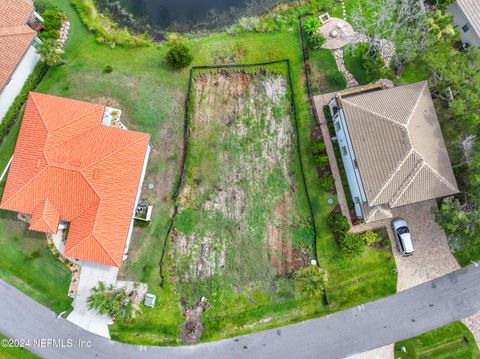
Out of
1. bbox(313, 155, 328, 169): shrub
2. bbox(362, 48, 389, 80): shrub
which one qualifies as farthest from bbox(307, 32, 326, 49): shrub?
bbox(313, 155, 328, 169): shrub

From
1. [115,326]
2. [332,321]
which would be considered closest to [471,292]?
Result: [332,321]

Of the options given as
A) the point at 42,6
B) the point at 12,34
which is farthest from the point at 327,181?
the point at 42,6

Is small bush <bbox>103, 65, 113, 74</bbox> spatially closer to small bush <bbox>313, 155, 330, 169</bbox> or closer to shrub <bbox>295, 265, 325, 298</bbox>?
small bush <bbox>313, 155, 330, 169</bbox>

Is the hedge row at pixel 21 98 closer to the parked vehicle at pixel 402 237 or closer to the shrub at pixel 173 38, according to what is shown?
the shrub at pixel 173 38

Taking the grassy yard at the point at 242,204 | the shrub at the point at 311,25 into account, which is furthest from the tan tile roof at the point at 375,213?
the shrub at the point at 311,25

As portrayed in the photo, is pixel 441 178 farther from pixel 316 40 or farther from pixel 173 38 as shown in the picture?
pixel 173 38

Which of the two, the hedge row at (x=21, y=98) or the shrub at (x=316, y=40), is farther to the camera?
the shrub at (x=316, y=40)

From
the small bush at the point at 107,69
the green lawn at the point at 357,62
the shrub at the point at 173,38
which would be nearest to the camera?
the small bush at the point at 107,69
